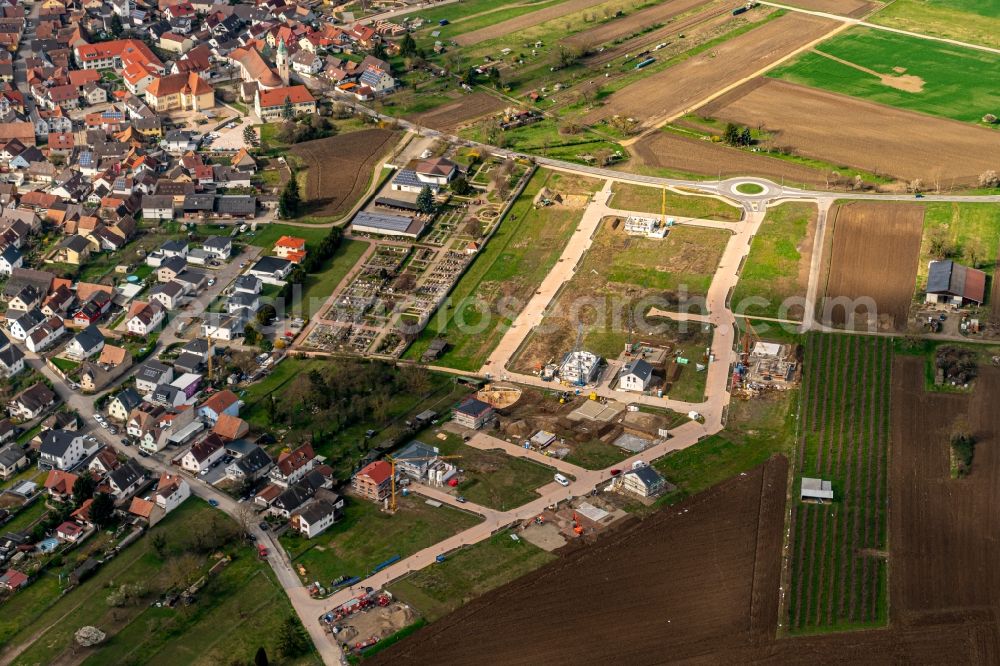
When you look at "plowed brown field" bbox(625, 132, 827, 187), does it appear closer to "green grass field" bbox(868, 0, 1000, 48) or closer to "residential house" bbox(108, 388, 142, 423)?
"green grass field" bbox(868, 0, 1000, 48)

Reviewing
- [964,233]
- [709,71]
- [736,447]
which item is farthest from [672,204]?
[736,447]

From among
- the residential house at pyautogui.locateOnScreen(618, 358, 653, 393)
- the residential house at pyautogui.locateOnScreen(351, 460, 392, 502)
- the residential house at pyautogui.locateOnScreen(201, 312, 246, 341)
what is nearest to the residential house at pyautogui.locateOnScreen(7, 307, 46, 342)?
the residential house at pyautogui.locateOnScreen(201, 312, 246, 341)

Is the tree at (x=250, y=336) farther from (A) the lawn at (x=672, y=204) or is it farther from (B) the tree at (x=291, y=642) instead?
(A) the lawn at (x=672, y=204)

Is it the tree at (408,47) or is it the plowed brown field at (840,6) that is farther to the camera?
the plowed brown field at (840,6)

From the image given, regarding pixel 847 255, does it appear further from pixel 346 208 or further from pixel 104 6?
pixel 104 6

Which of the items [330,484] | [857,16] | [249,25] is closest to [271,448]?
[330,484]

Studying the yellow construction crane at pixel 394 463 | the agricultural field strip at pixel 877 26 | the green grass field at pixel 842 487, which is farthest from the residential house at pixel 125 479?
the agricultural field strip at pixel 877 26
